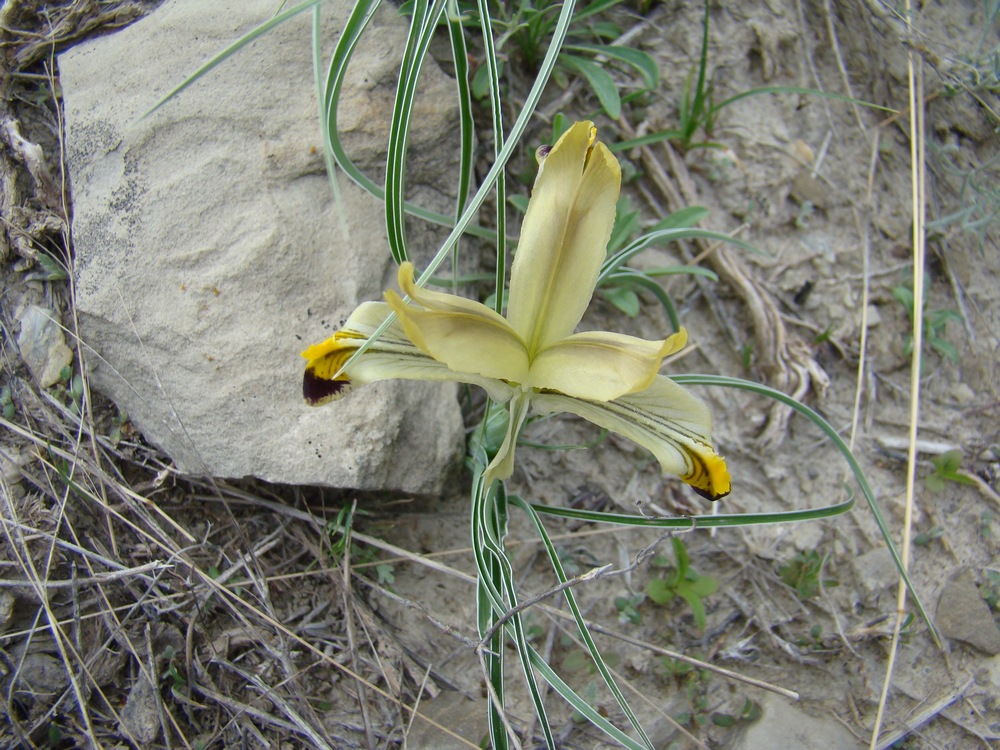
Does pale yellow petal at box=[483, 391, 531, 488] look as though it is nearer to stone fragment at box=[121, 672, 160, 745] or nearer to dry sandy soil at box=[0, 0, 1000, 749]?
dry sandy soil at box=[0, 0, 1000, 749]

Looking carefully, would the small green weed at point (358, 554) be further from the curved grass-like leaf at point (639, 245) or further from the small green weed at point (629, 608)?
the curved grass-like leaf at point (639, 245)

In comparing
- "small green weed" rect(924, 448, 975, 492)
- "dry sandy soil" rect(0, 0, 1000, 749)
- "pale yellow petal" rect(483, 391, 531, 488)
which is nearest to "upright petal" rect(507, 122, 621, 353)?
"pale yellow petal" rect(483, 391, 531, 488)

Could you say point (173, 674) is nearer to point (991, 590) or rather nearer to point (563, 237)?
point (563, 237)

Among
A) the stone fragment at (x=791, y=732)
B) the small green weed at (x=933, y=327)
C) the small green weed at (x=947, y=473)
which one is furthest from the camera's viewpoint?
the small green weed at (x=933, y=327)

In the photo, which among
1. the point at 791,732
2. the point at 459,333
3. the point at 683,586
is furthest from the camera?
the point at 683,586

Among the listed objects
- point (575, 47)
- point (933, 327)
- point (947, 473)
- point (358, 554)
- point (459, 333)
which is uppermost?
point (575, 47)

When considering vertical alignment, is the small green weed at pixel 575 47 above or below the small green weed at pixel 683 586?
above

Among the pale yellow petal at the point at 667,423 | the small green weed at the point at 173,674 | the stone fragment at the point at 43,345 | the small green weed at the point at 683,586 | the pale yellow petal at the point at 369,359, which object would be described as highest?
the pale yellow petal at the point at 369,359

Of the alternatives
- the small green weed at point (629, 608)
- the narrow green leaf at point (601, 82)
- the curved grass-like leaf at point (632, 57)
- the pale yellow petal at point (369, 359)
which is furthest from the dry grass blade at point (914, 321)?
the pale yellow petal at point (369, 359)

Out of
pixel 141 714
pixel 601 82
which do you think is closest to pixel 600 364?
pixel 601 82
